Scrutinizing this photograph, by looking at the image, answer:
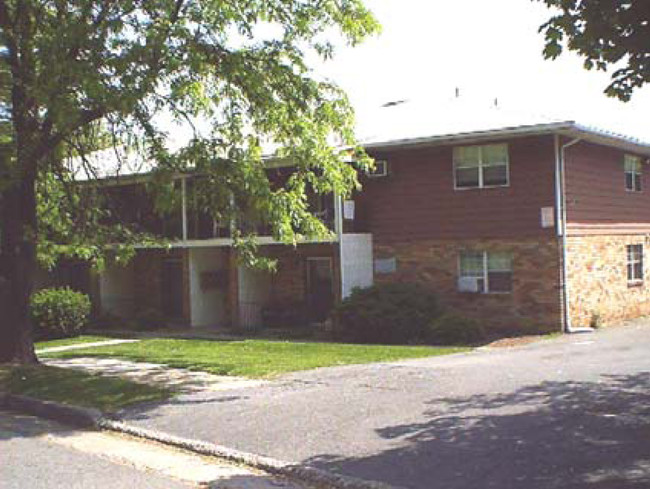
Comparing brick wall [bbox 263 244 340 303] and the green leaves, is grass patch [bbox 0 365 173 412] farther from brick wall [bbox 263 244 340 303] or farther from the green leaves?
brick wall [bbox 263 244 340 303]

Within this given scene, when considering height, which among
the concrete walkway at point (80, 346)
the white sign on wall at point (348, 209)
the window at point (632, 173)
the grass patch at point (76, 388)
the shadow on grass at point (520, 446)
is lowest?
the concrete walkway at point (80, 346)

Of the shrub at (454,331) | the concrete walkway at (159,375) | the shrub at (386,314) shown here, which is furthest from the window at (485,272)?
the concrete walkway at (159,375)

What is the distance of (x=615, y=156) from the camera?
22.6 m

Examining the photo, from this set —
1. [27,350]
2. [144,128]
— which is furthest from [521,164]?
[27,350]

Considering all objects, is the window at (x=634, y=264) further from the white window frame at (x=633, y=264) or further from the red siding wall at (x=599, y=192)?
the red siding wall at (x=599, y=192)

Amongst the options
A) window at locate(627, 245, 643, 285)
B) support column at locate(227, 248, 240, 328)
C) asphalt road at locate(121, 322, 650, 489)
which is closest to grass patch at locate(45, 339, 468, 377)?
asphalt road at locate(121, 322, 650, 489)

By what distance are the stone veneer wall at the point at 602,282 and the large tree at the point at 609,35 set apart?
13.0m

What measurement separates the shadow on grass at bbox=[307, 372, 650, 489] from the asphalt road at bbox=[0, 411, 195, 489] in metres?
1.67

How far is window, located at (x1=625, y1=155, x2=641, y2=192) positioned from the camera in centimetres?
2339

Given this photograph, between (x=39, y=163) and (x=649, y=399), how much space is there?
10.6 m

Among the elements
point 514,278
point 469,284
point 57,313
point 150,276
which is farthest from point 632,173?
point 57,313

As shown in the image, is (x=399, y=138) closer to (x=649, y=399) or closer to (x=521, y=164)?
(x=521, y=164)

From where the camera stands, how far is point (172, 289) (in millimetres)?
28172

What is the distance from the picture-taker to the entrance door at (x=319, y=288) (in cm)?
2380
